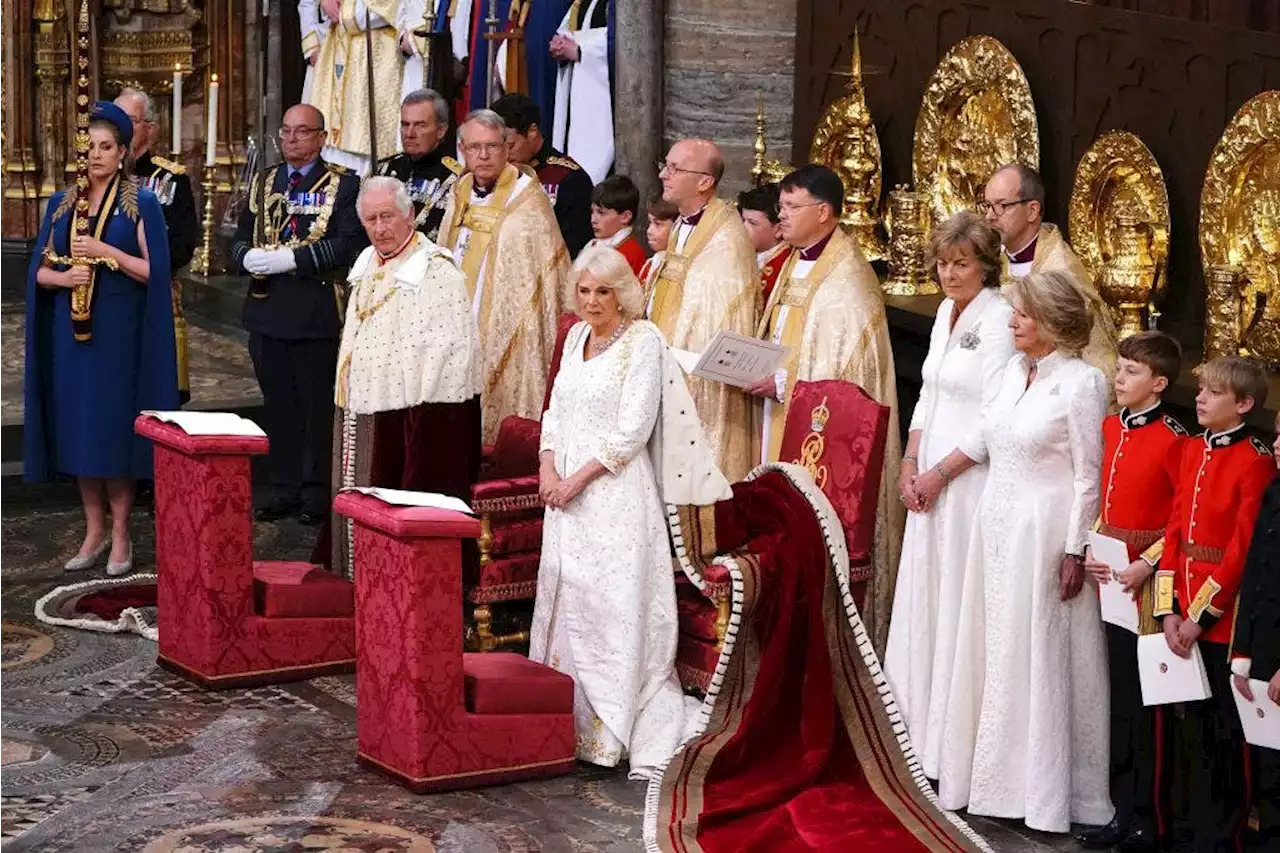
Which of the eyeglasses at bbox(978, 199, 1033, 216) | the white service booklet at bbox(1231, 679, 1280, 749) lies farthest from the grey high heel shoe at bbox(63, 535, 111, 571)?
the white service booklet at bbox(1231, 679, 1280, 749)

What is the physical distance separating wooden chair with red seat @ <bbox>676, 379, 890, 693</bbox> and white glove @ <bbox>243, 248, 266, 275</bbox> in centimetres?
310

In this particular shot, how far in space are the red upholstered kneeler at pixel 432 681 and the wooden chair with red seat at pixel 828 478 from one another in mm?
516

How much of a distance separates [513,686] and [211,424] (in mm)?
1717

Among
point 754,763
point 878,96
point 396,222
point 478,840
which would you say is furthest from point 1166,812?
point 878,96

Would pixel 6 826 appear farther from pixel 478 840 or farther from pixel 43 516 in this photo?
pixel 43 516

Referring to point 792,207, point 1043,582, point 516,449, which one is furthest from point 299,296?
point 1043,582

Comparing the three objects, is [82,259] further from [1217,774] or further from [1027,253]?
[1217,774]

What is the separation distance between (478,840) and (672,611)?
1.17 metres

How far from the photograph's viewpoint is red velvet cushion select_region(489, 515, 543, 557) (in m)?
8.63

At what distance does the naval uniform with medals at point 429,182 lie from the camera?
10.5m

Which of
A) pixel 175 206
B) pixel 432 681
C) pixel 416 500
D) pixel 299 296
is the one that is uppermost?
pixel 175 206

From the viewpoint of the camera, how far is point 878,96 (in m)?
10.4

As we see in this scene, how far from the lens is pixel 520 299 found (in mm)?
9953

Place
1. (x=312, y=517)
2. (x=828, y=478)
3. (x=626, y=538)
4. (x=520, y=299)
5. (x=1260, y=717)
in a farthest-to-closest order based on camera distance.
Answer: (x=312, y=517), (x=520, y=299), (x=828, y=478), (x=626, y=538), (x=1260, y=717)
